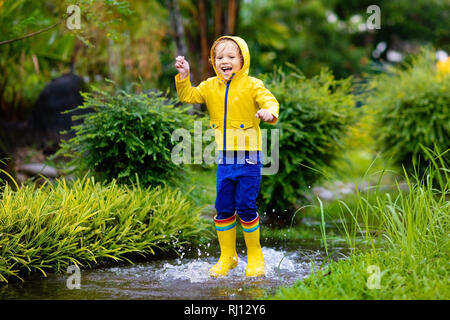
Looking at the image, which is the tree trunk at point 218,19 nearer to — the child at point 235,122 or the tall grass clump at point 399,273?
the child at point 235,122

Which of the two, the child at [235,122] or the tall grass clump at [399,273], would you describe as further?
the child at [235,122]

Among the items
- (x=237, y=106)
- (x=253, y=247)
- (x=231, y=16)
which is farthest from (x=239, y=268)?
(x=231, y=16)

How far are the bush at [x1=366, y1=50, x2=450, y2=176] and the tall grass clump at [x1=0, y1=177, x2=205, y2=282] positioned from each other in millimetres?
3478

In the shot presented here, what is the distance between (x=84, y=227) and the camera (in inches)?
134

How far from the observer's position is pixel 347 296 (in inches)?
98.1

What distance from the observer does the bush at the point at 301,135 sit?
5.22 metres

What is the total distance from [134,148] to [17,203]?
44.9 inches

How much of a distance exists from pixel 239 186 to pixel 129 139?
1378 millimetres

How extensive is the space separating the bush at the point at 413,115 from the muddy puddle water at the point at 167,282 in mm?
3312

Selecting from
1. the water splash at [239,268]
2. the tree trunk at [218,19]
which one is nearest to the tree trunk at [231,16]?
the tree trunk at [218,19]

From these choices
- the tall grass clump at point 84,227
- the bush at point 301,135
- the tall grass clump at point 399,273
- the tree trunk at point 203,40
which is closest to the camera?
the tall grass clump at point 399,273

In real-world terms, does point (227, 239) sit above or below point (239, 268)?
above

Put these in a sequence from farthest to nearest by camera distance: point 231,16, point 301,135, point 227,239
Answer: point 231,16 → point 301,135 → point 227,239

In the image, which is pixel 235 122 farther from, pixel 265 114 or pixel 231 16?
pixel 231 16
